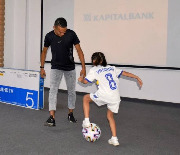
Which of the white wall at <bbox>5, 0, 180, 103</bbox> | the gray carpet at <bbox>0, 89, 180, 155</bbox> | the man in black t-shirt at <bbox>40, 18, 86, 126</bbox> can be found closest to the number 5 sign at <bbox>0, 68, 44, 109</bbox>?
the gray carpet at <bbox>0, 89, 180, 155</bbox>

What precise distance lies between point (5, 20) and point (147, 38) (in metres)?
3.69

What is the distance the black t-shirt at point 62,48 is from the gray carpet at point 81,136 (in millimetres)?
863

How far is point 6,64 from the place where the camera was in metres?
7.61

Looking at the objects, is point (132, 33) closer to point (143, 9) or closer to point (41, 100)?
point (143, 9)

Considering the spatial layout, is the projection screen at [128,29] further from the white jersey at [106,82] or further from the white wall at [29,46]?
the white jersey at [106,82]

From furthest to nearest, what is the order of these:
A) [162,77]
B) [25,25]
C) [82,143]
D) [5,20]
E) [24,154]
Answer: [25,25]
[5,20]
[162,77]
[82,143]
[24,154]

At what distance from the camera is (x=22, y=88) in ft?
17.6

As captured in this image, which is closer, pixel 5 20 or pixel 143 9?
pixel 143 9

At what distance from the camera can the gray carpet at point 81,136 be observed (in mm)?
3121

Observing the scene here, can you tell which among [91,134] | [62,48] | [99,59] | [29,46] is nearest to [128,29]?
[62,48]

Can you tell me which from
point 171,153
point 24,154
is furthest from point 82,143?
point 171,153

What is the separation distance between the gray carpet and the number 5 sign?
6.1 inches

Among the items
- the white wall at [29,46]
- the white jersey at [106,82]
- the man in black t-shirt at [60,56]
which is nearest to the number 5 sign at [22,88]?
the man in black t-shirt at [60,56]

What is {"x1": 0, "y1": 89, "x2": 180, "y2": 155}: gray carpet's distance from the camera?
3121 mm
